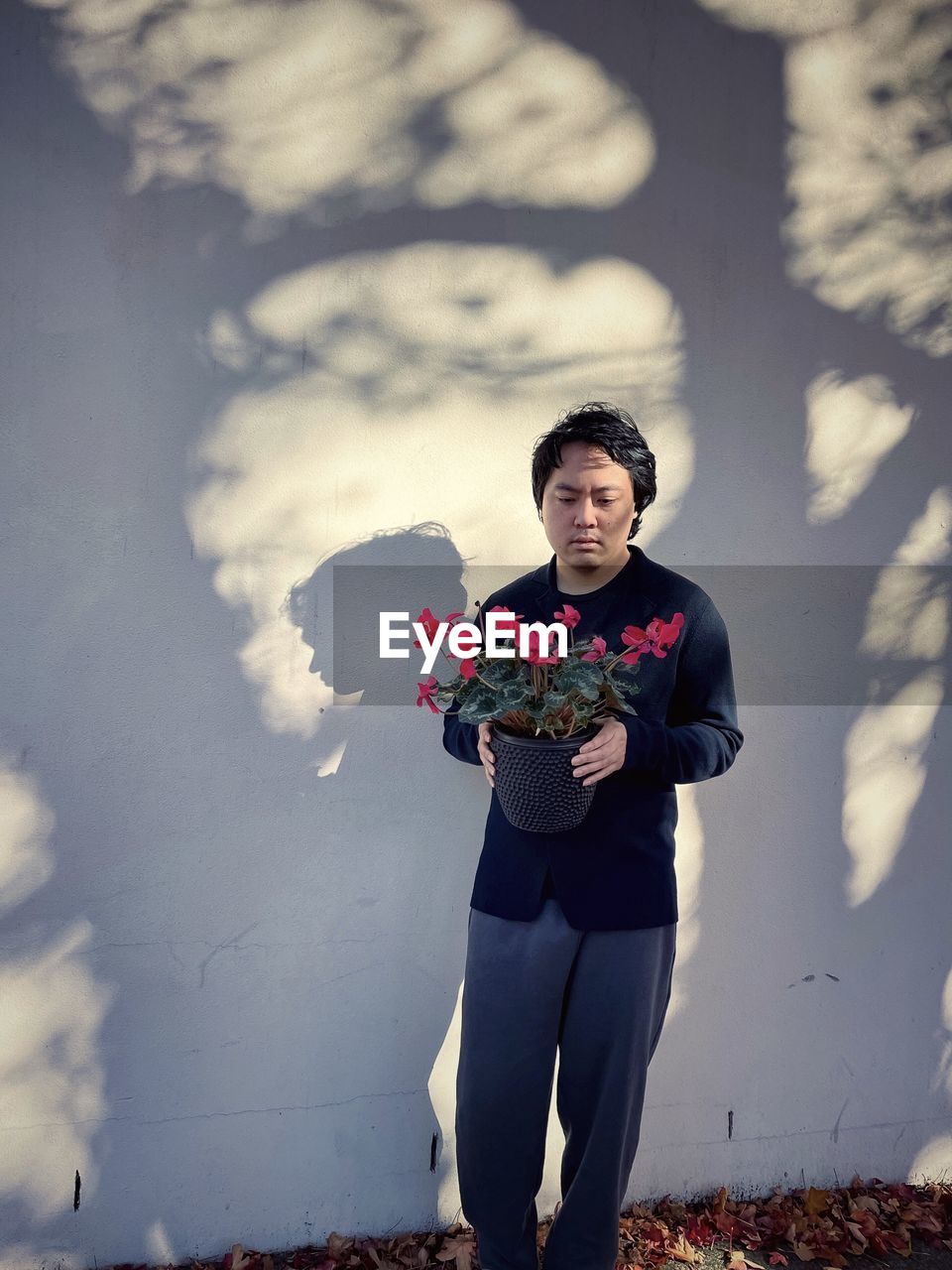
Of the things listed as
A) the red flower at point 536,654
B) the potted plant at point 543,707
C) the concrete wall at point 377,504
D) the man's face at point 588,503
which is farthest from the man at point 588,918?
the concrete wall at point 377,504

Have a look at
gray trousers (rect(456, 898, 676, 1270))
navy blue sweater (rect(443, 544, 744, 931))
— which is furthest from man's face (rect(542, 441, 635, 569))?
gray trousers (rect(456, 898, 676, 1270))

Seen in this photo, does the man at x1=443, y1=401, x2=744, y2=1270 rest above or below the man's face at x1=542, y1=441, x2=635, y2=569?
below

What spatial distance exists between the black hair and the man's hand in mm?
583

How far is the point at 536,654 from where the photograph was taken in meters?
1.83

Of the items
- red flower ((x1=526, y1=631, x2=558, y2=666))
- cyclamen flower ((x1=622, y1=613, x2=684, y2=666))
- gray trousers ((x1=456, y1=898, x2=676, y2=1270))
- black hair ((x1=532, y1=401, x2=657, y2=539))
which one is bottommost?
gray trousers ((x1=456, y1=898, x2=676, y2=1270))

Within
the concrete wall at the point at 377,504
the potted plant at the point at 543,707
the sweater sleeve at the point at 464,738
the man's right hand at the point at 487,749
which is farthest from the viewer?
the concrete wall at the point at 377,504

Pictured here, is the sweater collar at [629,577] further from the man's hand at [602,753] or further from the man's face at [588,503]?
the man's hand at [602,753]

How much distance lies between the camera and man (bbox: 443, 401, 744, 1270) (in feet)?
6.77

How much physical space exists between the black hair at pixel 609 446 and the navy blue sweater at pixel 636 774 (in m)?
0.19

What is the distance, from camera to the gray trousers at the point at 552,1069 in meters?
2.07

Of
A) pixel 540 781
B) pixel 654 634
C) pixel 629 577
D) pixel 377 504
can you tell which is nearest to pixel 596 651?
pixel 654 634

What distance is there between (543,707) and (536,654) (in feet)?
0.34

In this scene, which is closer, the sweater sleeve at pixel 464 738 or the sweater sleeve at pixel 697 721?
the sweater sleeve at pixel 697 721

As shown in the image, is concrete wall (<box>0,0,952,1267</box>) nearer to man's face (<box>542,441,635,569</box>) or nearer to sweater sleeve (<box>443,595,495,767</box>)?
sweater sleeve (<box>443,595,495,767</box>)
